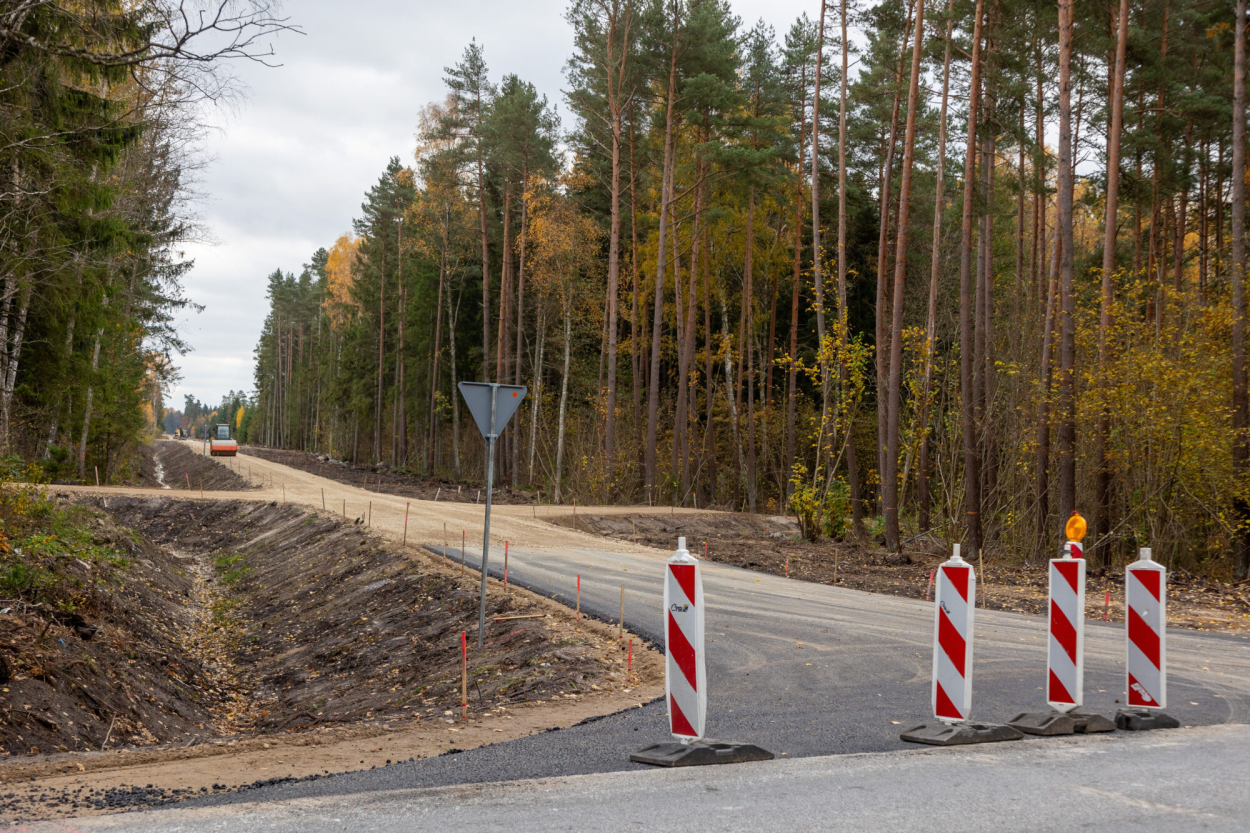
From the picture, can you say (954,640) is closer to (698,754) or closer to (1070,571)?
(1070,571)

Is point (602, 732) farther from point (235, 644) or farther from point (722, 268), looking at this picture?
point (722, 268)

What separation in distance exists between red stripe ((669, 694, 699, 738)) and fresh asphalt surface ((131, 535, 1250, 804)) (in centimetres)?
38

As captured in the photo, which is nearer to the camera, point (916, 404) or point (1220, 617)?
point (1220, 617)

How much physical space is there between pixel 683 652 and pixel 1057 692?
3164 mm

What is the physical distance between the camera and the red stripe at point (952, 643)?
20.0 ft

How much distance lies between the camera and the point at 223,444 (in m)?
62.5

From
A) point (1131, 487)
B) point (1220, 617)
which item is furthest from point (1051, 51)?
point (1220, 617)

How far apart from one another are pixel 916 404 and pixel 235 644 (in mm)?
17762

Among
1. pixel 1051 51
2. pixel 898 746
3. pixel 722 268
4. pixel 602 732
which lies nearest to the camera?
pixel 898 746

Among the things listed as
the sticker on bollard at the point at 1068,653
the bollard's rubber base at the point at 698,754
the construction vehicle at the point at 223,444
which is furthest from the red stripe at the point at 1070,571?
the construction vehicle at the point at 223,444

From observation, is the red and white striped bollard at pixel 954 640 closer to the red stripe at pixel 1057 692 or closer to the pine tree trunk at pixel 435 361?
the red stripe at pixel 1057 692

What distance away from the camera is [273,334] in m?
115

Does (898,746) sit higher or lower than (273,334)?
lower

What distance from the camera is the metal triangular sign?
30.8ft
